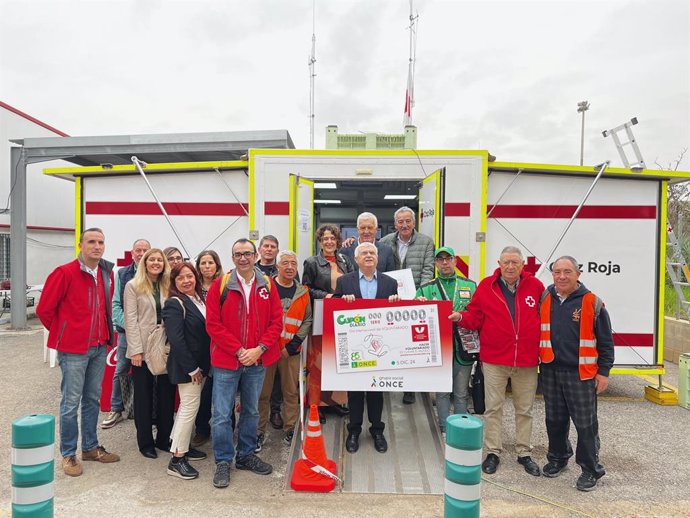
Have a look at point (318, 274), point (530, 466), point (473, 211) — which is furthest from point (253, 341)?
point (473, 211)

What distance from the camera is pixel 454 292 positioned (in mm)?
4180

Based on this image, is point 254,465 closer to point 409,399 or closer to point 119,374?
point 409,399

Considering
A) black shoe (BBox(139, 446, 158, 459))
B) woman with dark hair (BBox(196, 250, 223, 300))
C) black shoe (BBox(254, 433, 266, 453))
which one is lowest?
black shoe (BBox(139, 446, 158, 459))

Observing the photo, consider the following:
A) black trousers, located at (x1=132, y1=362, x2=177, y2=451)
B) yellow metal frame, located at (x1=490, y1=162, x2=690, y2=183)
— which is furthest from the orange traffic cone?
yellow metal frame, located at (x1=490, y1=162, x2=690, y2=183)

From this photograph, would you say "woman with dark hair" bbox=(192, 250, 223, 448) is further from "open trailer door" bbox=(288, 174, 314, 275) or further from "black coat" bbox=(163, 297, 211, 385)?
"open trailer door" bbox=(288, 174, 314, 275)

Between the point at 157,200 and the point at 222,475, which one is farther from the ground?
the point at 157,200

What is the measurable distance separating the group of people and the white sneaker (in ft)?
2.49

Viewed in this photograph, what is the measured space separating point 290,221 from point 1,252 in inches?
494

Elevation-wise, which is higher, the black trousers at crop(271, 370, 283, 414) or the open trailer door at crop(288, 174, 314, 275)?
the open trailer door at crop(288, 174, 314, 275)

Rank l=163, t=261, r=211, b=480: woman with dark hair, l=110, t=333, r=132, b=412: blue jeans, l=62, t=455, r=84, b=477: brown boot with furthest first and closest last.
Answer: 1. l=110, t=333, r=132, b=412: blue jeans
2. l=62, t=455, r=84, b=477: brown boot
3. l=163, t=261, r=211, b=480: woman with dark hair

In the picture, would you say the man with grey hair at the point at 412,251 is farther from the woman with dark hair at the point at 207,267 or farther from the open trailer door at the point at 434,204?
the woman with dark hair at the point at 207,267

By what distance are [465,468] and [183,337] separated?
7.30 ft

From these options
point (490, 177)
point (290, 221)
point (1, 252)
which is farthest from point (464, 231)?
point (1, 252)

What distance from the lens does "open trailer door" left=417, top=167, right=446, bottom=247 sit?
16.5 feet
